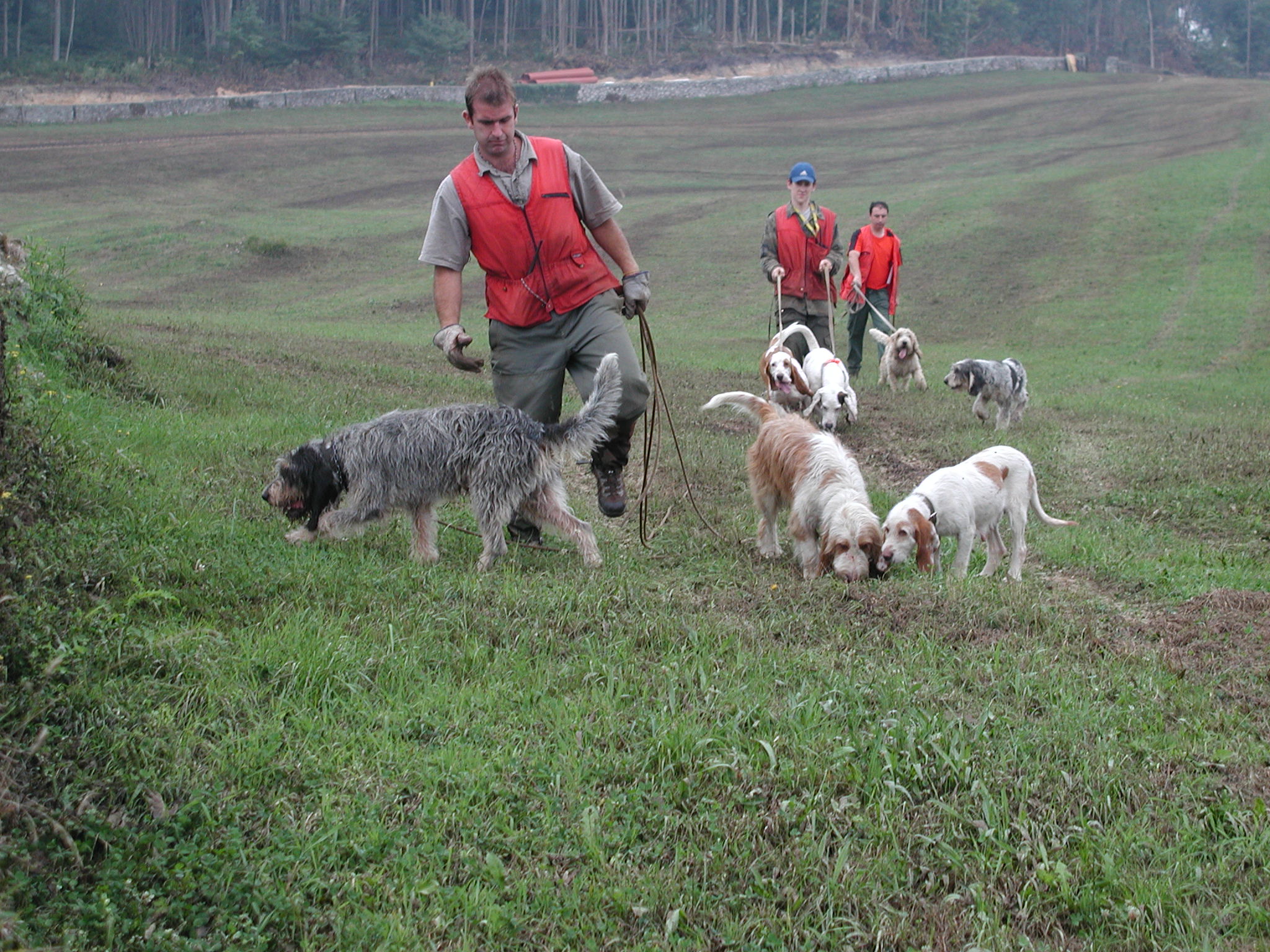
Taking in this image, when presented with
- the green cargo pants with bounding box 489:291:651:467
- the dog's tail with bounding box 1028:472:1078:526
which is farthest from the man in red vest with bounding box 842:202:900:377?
the green cargo pants with bounding box 489:291:651:467

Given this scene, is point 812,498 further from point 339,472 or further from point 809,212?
point 809,212

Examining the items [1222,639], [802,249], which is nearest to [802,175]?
[802,249]

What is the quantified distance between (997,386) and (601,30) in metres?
67.9

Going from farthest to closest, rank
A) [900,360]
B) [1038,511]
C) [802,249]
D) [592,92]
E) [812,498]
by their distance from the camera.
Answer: [592,92], [900,360], [802,249], [1038,511], [812,498]

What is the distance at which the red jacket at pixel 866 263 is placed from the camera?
559 inches

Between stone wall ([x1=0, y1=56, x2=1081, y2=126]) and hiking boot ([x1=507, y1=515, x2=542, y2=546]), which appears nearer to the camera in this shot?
hiking boot ([x1=507, y1=515, x2=542, y2=546])

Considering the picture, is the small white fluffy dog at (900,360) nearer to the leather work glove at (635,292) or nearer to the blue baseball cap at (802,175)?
the blue baseball cap at (802,175)

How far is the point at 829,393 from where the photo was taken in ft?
34.1

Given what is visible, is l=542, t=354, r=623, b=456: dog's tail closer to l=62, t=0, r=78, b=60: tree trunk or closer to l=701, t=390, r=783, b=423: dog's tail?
l=701, t=390, r=783, b=423: dog's tail

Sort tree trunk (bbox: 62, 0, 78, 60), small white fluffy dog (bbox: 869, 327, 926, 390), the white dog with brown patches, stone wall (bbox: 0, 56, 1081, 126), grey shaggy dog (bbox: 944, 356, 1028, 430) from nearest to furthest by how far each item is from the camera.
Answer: the white dog with brown patches
grey shaggy dog (bbox: 944, 356, 1028, 430)
small white fluffy dog (bbox: 869, 327, 926, 390)
stone wall (bbox: 0, 56, 1081, 126)
tree trunk (bbox: 62, 0, 78, 60)

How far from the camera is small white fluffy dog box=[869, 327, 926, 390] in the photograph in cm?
1361

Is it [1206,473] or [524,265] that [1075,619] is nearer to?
[524,265]

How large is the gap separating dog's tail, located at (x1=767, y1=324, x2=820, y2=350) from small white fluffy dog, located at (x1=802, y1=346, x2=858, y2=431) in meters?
0.40

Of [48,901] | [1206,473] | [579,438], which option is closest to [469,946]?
[48,901]
